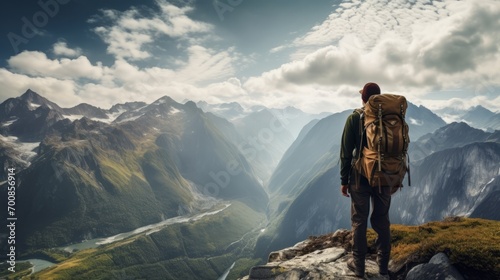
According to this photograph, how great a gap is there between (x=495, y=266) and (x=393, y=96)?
22.9 ft

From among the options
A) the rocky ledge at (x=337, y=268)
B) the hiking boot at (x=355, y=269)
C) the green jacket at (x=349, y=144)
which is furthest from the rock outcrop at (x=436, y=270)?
the green jacket at (x=349, y=144)

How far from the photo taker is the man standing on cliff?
11.1 meters

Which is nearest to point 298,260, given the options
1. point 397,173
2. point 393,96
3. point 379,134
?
point 397,173

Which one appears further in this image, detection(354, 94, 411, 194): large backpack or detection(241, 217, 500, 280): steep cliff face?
detection(241, 217, 500, 280): steep cliff face

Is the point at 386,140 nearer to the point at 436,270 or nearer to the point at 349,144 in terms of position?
the point at 349,144

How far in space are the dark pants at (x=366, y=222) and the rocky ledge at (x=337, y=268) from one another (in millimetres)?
913

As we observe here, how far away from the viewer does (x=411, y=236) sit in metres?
14.8

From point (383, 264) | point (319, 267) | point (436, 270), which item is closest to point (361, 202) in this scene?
point (383, 264)

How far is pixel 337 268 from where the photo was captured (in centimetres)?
1266

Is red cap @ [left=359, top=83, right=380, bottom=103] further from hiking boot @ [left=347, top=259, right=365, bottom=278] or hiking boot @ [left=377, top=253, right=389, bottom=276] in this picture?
hiking boot @ [left=347, top=259, right=365, bottom=278]

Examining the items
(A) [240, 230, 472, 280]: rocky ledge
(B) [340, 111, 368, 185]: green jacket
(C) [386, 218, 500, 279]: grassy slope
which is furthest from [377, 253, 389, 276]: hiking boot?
(B) [340, 111, 368, 185]: green jacket

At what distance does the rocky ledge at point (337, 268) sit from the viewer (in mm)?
10742

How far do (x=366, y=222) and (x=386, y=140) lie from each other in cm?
336

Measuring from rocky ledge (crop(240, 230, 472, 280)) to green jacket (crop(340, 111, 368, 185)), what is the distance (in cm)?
394
